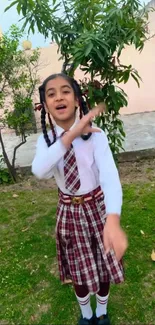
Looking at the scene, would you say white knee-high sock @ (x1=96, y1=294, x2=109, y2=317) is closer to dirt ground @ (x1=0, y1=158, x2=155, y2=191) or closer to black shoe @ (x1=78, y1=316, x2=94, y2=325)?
black shoe @ (x1=78, y1=316, x2=94, y2=325)

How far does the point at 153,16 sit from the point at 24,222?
4.98 m

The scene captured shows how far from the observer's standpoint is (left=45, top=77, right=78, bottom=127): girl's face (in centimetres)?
125

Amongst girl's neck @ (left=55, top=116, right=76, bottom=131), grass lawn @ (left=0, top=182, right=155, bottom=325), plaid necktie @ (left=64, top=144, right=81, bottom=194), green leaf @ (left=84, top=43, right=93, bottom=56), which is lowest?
grass lawn @ (left=0, top=182, right=155, bottom=325)

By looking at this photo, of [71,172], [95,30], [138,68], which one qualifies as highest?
[95,30]

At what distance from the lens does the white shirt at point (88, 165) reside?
3.76 ft

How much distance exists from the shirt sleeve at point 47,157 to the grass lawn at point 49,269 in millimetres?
1129

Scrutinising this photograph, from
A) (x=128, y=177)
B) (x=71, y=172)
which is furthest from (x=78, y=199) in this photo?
(x=128, y=177)

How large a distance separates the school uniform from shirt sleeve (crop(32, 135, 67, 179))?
0.18 ft

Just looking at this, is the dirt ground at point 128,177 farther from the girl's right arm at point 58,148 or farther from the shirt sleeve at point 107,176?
the girl's right arm at point 58,148

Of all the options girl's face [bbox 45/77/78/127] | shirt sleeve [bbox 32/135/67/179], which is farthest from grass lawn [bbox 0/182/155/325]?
girl's face [bbox 45/77/78/127]

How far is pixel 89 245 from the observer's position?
4.96 feet

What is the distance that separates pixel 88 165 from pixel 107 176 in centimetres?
15

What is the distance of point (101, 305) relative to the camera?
1.75 metres

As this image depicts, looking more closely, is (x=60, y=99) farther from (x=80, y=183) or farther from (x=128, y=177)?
(x=128, y=177)
